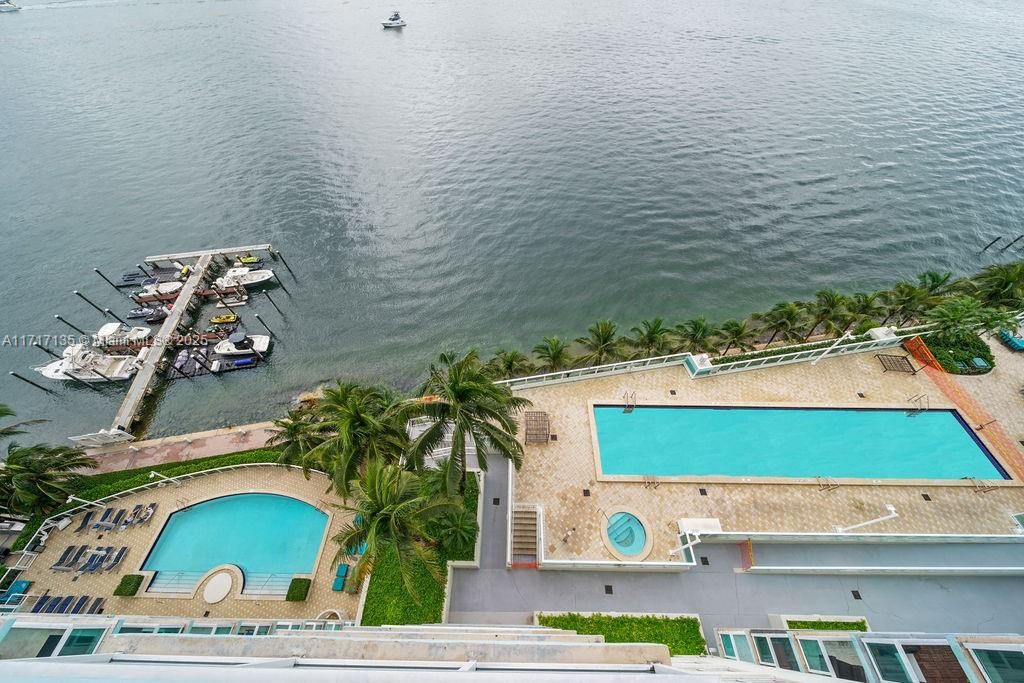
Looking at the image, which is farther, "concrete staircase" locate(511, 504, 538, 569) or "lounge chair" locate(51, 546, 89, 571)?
"lounge chair" locate(51, 546, 89, 571)

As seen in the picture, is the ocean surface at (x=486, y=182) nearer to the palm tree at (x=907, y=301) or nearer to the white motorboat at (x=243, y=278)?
the white motorboat at (x=243, y=278)

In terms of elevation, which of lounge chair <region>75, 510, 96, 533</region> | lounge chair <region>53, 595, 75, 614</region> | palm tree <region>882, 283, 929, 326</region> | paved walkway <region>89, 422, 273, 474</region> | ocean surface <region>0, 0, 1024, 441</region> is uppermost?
ocean surface <region>0, 0, 1024, 441</region>

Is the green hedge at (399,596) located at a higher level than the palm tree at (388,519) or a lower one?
lower

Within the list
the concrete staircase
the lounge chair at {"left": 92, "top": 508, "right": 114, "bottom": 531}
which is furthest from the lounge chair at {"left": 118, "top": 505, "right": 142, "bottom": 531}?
the concrete staircase

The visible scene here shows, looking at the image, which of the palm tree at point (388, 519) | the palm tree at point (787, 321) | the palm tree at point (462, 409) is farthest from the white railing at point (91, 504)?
the palm tree at point (787, 321)

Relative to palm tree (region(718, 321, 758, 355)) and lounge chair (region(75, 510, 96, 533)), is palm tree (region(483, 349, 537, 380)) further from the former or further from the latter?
lounge chair (region(75, 510, 96, 533))

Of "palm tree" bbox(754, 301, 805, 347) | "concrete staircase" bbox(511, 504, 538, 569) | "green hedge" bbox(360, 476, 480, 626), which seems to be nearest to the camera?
"green hedge" bbox(360, 476, 480, 626)

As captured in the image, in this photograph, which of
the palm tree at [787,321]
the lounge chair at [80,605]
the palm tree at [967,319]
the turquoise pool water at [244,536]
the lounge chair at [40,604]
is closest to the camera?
the lounge chair at [80,605]

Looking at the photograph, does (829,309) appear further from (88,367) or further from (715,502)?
(88,367)
